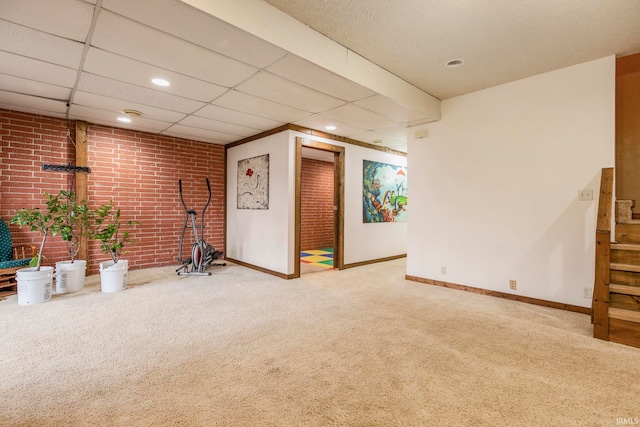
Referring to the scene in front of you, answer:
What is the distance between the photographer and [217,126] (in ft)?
16.2

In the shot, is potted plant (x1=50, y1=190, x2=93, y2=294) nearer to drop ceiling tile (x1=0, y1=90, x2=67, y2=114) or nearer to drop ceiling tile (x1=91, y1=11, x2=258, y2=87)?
drop ceiling tile (x1=0, y1=90, x2=67, y2=114)

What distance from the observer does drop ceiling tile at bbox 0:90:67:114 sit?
3662 millimetres

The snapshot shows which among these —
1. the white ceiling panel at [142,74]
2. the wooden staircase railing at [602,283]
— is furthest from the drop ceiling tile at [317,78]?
the wooden staircase railing at [602,283]

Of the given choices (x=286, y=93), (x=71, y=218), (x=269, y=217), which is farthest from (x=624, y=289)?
(x=71, y=218)

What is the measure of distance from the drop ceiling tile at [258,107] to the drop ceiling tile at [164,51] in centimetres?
43

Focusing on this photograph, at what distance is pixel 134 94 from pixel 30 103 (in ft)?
5.26

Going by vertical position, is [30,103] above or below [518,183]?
above

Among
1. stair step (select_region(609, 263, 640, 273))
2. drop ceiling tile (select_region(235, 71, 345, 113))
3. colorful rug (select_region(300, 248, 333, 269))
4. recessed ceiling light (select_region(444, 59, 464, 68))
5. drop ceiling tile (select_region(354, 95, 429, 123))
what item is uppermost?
recessed ceiling light (select_region(444, 59, 464, 68))

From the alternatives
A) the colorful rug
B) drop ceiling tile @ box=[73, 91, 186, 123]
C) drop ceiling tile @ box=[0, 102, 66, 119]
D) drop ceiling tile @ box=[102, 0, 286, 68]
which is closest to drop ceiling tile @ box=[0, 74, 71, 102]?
drop ceiling tile @ box=[73, 91, 186, 123]

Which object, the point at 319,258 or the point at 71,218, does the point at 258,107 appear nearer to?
the point at 71,218

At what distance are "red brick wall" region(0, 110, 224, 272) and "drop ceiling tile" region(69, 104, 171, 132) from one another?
265 millimetres

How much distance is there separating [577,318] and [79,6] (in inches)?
198

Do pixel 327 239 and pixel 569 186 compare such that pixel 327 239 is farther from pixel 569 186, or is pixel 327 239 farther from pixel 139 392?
pixel 139 392

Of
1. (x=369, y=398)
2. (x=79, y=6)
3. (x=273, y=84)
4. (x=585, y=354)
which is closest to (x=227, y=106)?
(x=273, y=84)
